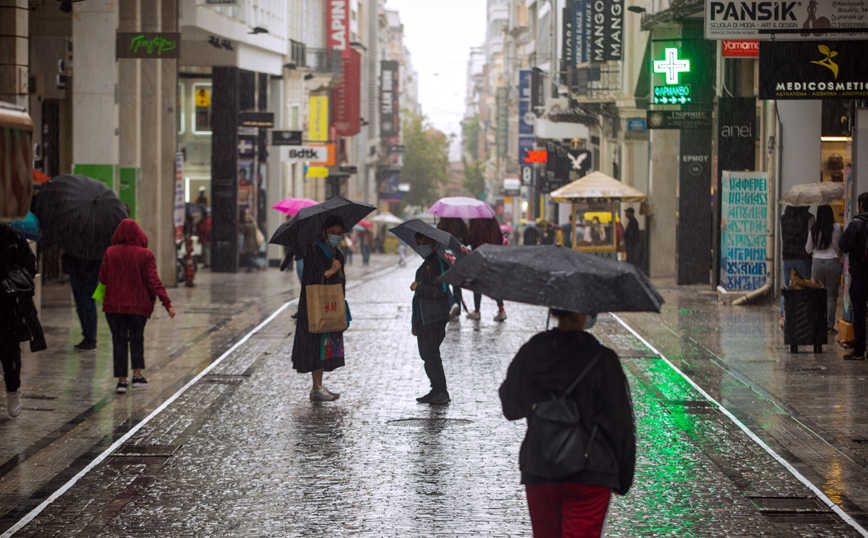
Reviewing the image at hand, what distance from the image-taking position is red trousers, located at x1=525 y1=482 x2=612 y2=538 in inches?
192

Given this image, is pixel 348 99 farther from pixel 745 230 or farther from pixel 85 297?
pixel 85 297

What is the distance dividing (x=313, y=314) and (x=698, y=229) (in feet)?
52.2

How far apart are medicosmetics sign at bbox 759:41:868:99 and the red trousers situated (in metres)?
9.20

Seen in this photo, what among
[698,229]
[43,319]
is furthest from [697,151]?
[43,319]

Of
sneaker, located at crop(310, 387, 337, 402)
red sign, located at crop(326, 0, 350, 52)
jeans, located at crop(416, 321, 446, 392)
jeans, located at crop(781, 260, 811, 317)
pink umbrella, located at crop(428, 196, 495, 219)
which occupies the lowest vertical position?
sneaker, located at crop(310, 387, 337, 402)

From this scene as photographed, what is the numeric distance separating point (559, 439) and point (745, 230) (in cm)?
1577

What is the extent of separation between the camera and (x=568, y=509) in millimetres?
4922

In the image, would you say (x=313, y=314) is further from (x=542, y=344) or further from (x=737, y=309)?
(x=737, y=309)

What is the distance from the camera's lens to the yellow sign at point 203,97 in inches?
1339

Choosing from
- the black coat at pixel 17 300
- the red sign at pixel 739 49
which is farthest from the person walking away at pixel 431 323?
the red sign at pixel 739 49

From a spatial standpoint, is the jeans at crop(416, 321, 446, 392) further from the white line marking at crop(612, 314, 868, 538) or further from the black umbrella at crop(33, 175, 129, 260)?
the black umbrella at crop(33, 175, 129, 260)

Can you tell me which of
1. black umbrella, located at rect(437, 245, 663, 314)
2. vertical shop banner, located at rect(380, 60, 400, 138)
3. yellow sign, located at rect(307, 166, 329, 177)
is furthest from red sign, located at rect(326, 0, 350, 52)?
black umbrella, located at rect(437, 245, 663, 314)

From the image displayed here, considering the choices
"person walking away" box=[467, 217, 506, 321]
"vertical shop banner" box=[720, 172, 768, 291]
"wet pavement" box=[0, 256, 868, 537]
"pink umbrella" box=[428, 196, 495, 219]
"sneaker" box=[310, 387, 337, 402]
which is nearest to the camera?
"wet pavement" box=[0, 256, 868, 537]

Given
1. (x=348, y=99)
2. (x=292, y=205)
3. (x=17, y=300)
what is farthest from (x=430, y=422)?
Answer: (x=348, y=99)
